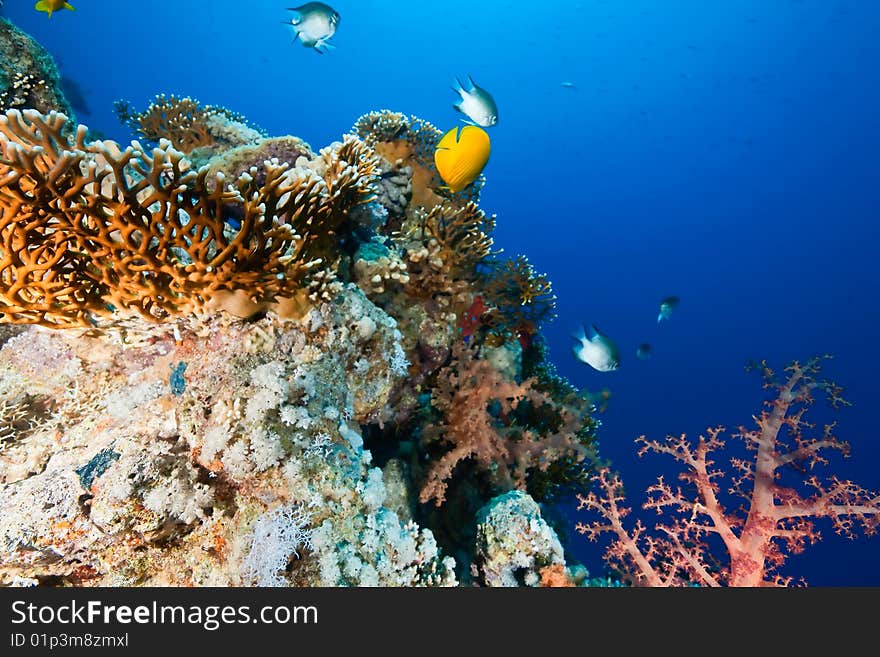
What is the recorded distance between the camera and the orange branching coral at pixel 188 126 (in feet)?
20.4

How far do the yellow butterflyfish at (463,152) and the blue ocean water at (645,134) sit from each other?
46943 millimetres

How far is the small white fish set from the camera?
5.75 meters

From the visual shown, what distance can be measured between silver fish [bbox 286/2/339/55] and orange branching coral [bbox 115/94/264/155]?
1.97 m

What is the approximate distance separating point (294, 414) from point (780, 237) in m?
104

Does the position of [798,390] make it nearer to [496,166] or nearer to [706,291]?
[706,291]

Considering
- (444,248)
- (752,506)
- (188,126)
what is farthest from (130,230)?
(188,126)

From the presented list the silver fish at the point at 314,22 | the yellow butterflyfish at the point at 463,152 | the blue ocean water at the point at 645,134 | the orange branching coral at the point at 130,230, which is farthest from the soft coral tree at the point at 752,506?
the blue ocean water at the point at 645,134

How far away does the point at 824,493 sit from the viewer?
10.6 ft

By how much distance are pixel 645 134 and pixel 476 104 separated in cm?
11342

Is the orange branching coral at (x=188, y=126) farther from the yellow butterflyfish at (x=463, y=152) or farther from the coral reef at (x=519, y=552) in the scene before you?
the coral reef at (x=519, y=552)

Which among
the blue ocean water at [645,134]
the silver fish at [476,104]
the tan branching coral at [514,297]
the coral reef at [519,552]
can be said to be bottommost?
the coral reef at [519,552]

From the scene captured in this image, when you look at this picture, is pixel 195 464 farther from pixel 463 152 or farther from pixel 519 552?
pixel 463 152

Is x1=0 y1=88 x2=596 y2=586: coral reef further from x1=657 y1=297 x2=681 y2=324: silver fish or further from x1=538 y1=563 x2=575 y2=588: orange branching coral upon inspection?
x1=657 y1=297 x2=681 y2=324: silver fish

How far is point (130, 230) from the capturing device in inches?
87.7
